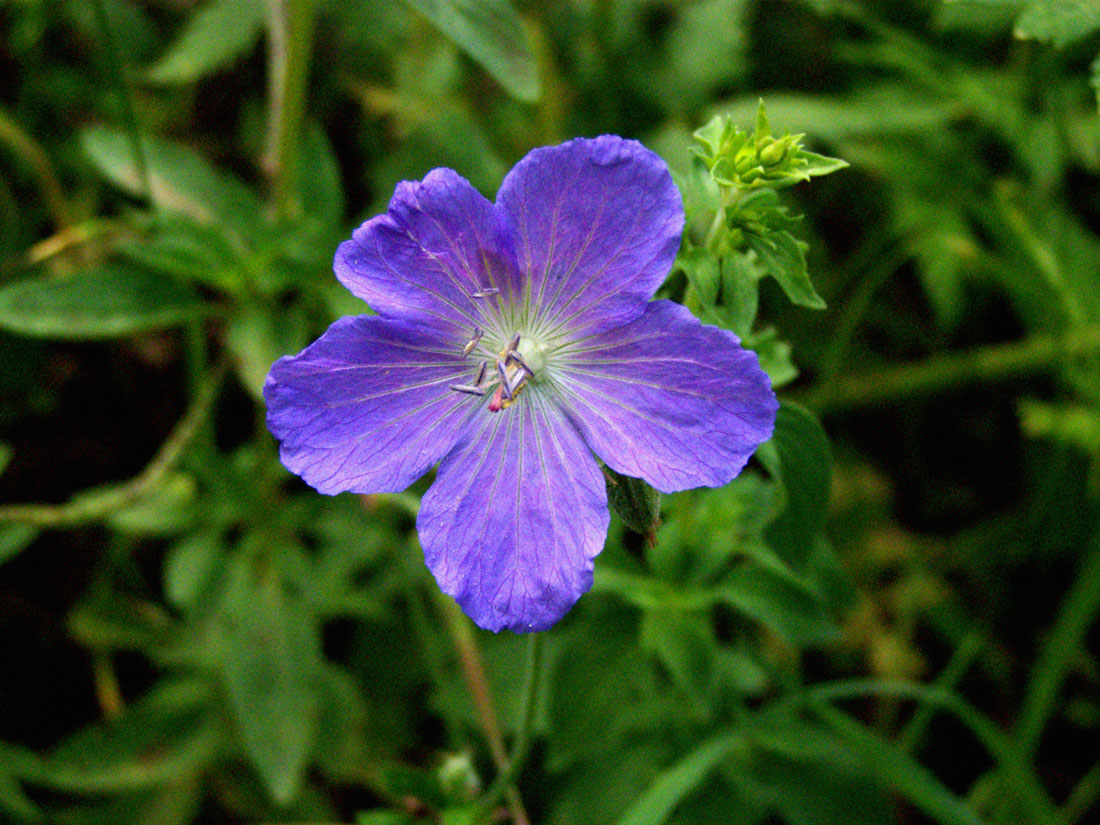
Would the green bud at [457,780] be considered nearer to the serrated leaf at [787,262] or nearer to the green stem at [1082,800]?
the serrated leaf at [787,262]

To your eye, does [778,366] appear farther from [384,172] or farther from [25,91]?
[25,91]

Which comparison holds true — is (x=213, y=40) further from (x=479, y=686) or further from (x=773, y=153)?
(x=773, y=153)

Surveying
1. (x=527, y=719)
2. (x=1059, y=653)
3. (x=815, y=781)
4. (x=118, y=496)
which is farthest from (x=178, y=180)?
(x=1059, y=653)

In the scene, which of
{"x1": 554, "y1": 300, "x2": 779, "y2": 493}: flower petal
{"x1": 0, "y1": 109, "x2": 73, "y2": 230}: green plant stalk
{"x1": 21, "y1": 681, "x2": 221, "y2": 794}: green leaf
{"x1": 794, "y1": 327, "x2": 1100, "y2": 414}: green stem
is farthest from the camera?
{"x1": 794, "y1": 327, "x2": 1100, "y2": 414}: green stem

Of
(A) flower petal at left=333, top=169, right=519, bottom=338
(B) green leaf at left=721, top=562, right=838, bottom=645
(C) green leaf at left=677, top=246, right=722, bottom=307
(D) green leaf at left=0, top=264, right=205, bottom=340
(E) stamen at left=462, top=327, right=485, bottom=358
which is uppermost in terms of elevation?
(A) flower petal at left=333, top=169, right=519, bottom=338

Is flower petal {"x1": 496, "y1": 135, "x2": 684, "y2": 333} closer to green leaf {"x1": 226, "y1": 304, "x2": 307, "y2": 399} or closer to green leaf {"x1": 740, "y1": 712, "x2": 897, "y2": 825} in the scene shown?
green leaf {"x1": 226, "y1": 304, "x2": 307, "y2": 399}

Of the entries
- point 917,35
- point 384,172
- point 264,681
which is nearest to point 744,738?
point 264,681

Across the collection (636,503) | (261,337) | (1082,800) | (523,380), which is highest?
(523,380)

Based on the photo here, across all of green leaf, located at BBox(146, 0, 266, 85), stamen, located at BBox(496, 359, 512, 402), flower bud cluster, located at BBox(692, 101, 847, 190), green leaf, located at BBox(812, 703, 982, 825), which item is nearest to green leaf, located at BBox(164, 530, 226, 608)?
green leaf, located at BBox(146, 0, 266, 85)

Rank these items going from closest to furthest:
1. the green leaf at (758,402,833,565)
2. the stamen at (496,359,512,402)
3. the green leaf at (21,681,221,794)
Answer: the stamen at (496,359,512,402), the green leaf at (758,402,833,565), the green leaf at (21,681,221,794)
